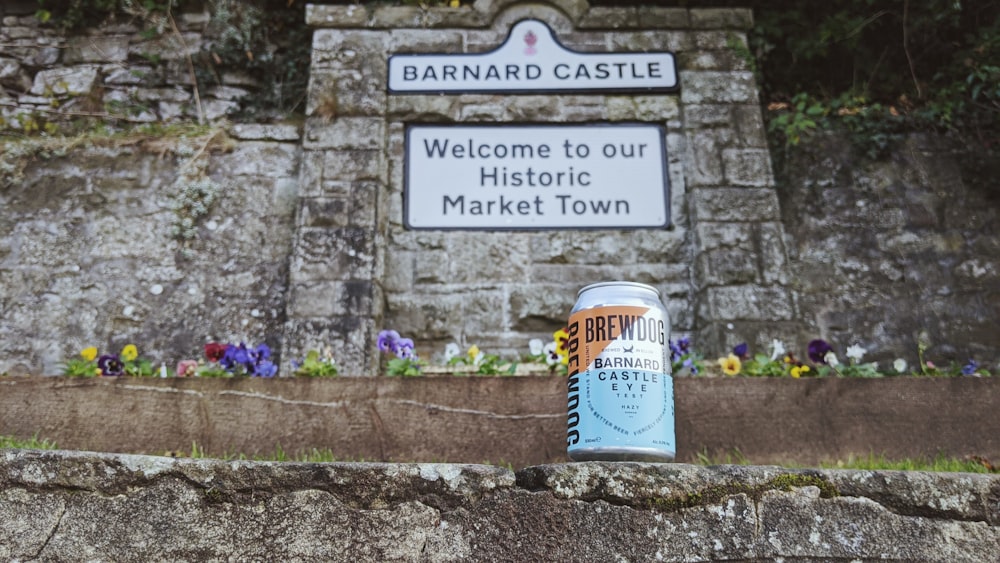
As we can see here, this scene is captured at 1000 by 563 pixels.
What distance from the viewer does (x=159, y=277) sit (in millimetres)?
3771

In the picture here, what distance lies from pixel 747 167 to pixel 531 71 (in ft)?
3.63

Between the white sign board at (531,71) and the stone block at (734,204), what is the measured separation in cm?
60

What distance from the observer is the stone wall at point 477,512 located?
1.33 m

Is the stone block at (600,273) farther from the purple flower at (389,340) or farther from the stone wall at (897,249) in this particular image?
the purple flower at (389,340)

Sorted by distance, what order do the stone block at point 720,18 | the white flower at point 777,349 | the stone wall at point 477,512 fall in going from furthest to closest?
the stone block at point 720,18
the white flower at point 777,349
the stone wall at point 477,512

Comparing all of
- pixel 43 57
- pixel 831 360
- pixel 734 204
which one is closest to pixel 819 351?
pixel 831 360

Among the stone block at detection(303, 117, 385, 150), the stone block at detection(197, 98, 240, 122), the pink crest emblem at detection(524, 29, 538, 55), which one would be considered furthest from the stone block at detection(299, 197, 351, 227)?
the pink crest emblem at detection(524, 29, 538, 55)

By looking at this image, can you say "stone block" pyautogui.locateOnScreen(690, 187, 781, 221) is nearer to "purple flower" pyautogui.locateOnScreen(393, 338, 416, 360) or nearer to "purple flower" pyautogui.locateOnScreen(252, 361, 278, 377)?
"purple flower" pyautogui.locateOnScreen(393, 338, 416, 360)

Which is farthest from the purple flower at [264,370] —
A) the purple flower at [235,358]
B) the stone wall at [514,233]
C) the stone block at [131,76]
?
the stone block at [131,76]

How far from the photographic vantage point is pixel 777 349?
3.20 m

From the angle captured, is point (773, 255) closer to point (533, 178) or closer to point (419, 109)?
point (533, 178)

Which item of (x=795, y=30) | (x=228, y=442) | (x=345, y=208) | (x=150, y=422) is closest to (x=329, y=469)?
(x=228, y=442)

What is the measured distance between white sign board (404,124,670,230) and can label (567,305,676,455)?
2.17 metres

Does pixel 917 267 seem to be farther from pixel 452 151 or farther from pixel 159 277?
pixel 159 277
